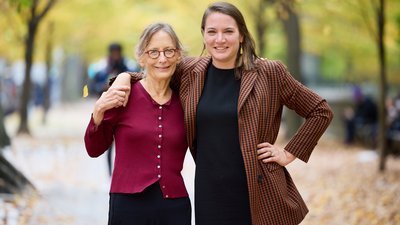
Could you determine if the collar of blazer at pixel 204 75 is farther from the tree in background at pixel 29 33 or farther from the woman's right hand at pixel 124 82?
the tree in background at pixel 29 33

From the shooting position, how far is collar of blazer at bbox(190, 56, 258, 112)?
12.9ft

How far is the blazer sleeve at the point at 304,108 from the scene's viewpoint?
13.4 feet

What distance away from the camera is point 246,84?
3.96 metres

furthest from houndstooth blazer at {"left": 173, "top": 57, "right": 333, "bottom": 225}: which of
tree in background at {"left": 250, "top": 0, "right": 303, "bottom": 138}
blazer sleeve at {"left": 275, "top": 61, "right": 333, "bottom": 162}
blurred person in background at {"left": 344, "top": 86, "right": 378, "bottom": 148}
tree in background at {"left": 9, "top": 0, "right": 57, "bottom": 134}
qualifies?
blurred person in background at {"left": 344, "top": 86, "right": 378, "bottom": 148}

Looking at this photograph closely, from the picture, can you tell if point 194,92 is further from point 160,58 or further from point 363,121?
point 363,121

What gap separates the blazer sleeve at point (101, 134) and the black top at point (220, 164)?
18.5 inches

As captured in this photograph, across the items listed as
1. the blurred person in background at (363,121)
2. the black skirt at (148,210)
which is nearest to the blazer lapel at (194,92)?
the black skirt at (148,210)

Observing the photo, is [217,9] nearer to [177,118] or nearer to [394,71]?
[177,118]

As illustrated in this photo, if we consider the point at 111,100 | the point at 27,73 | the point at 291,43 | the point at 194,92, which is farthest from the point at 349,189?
the point at 27,73

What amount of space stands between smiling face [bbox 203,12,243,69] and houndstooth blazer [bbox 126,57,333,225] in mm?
137

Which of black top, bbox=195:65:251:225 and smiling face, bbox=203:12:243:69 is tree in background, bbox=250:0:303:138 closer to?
smiling face, bbox=203:12:243:69

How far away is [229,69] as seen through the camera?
160 inches

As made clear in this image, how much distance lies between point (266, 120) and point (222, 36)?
50 centimetres

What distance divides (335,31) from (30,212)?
43.5 ft
